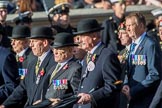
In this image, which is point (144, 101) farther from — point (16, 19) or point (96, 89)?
point (16, 19)

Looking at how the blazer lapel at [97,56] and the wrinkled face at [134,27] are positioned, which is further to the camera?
the wrinkled face at [134,27]

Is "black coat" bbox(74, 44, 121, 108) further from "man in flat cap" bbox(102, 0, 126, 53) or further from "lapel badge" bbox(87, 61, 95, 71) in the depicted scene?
"man in flat cap" bbox(102, 0, 126, 53)


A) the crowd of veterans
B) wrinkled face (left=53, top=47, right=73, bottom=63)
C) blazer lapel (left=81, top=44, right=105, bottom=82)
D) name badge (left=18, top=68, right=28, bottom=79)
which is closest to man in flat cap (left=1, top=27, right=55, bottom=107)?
the crowd of veterans

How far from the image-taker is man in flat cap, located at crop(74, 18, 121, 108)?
9891 millimetres

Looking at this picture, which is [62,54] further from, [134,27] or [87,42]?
[134,27]

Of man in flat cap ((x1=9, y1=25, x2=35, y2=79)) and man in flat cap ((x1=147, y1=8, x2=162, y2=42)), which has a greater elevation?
man in flat cap ((x1=9, y1=25, x2=35, y2=79))

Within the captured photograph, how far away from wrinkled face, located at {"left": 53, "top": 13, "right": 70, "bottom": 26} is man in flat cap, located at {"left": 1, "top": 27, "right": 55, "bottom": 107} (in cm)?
391

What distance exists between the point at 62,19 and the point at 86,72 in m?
5.24

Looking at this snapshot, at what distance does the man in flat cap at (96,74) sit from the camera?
9.89 meters

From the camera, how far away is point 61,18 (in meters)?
15.6

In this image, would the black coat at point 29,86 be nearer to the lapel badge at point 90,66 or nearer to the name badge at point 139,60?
the lapel badge at point 90,66

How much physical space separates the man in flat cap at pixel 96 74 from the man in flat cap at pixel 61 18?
4.60 m

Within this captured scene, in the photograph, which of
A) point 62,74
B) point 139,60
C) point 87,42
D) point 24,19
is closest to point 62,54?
point 62,74

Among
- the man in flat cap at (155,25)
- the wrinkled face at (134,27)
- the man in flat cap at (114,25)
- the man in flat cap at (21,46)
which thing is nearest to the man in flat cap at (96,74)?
the wrinkled face at (134,27)
